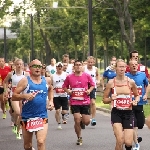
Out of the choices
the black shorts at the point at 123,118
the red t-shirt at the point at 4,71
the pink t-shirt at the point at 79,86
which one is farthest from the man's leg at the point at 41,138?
the red t-shirt at the point at 4,71

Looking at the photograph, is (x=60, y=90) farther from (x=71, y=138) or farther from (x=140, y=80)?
(x=140, y=80)

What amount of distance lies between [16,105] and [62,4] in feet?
166

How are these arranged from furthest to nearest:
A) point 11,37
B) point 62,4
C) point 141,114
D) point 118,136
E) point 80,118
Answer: point 11,37, point 62,4, point 80,118, point 141,114, point 118,136

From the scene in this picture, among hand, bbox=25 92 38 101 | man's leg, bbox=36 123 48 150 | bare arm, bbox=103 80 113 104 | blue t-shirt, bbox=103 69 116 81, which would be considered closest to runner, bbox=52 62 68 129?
blue t-shirt, bbox=103 69 116 81

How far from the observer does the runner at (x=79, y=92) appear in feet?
46.3

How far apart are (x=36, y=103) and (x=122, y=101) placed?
4.85 feet

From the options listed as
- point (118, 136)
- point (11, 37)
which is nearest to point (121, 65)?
point (118, 136)

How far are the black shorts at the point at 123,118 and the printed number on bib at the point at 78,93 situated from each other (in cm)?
339

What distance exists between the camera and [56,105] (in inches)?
720

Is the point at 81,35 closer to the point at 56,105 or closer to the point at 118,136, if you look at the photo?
the point at 56,105

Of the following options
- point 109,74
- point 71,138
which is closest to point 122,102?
point 71,138

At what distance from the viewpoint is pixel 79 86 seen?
14.1 metres

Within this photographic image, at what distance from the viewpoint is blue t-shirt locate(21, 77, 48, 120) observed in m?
10.1

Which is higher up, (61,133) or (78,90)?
(78,90)
